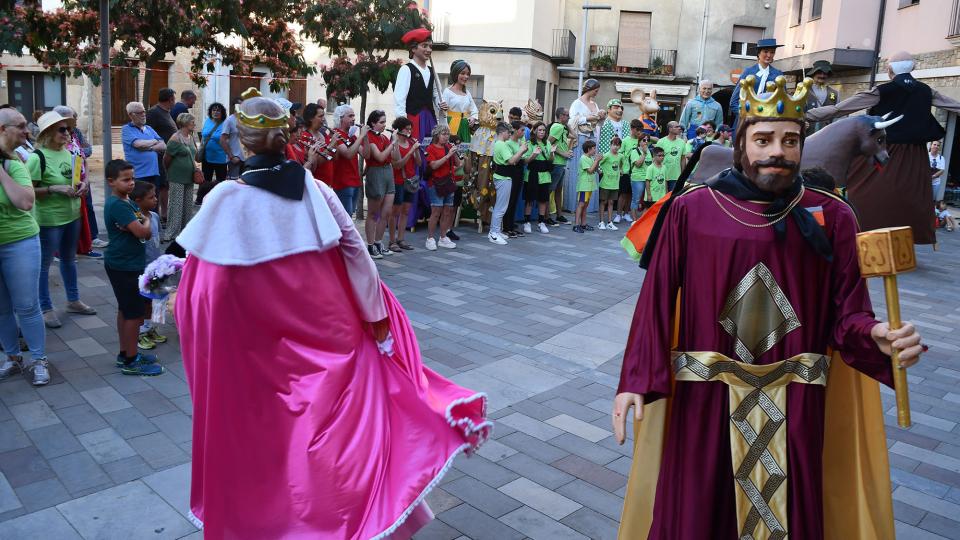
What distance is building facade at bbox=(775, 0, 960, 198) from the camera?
19.2 meters

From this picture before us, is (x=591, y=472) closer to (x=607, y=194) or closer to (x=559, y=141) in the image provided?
(x=559, y=141)

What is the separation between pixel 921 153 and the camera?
10.5 m

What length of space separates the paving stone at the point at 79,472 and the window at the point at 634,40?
1352 inches

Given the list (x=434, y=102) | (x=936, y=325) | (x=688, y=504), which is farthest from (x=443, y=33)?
(x=688, y=504)

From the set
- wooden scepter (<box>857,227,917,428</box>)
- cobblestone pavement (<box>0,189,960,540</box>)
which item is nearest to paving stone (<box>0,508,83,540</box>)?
cobblestone pavement (<box>0,189,960,540</box>)

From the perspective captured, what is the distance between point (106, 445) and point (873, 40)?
24130 millimetres

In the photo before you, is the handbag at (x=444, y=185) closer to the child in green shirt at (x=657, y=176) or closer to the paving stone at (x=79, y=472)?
the child in green shirt at (x=657, y=176)

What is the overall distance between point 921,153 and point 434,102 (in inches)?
249

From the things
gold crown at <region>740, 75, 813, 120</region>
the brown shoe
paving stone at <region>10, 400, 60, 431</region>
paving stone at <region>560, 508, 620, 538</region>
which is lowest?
paving stone at <region>10, 400, 60, 431</region>

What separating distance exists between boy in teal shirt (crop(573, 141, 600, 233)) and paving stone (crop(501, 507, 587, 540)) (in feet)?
31.8

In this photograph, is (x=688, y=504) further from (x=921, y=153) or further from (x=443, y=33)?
(x=443, y=33)

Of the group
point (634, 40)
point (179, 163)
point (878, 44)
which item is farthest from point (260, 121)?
point (634, 40)

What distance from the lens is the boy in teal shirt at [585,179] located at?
13.5 m

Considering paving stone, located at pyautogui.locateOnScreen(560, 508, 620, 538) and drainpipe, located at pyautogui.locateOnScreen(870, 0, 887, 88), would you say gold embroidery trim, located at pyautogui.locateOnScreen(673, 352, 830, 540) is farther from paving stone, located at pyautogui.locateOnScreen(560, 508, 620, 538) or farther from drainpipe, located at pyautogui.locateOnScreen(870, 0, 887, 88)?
drainpipe, located at pyautogui.locateOnScreen(870, 0, 887, 88)
